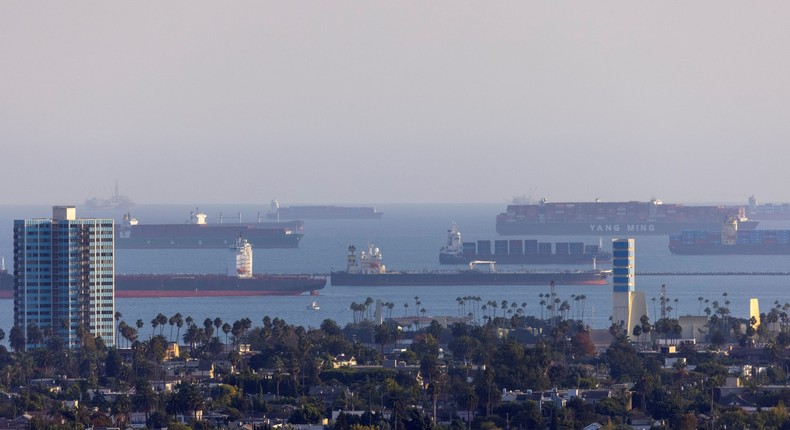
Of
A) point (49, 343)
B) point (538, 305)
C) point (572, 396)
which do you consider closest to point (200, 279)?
point (538, 305)

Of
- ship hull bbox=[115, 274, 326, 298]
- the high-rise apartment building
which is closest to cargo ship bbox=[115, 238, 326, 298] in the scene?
ship hull bbox=[115, 274, 326, 298]

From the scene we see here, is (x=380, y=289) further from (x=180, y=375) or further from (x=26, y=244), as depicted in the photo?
(x=180, y=375)

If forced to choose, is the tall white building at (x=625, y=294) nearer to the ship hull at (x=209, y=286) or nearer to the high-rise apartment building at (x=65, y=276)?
the high-rise apartment building at (x=65, y=276)

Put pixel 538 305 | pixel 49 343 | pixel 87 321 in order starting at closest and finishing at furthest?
pixel 49 343 → pixel 87 321 → pixel 538 305

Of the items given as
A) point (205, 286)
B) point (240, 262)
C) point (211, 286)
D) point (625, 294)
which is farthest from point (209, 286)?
point (625, 294)

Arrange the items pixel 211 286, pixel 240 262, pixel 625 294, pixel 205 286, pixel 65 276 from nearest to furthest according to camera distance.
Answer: pixel 65 276
pixel 625 294
pixel 205 286
pixel 211 286
pixel 240 262

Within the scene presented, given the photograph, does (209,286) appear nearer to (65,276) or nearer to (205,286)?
(205,286)

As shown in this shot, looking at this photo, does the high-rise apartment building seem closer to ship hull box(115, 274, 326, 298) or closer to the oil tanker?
the oil tanker
